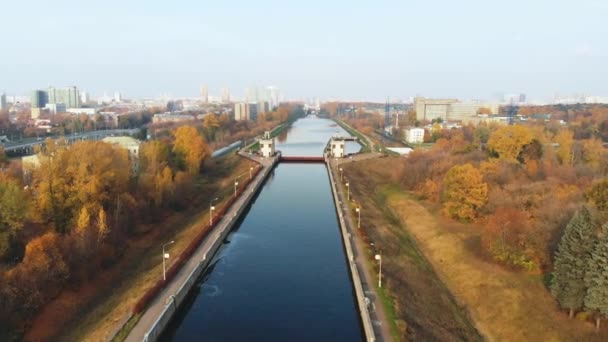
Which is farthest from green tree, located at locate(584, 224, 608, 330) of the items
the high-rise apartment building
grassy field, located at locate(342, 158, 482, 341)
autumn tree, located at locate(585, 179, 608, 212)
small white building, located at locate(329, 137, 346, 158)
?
the high-rise apartment building

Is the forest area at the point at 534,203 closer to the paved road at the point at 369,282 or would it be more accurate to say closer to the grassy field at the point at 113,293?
the paved road at the point at 369,282

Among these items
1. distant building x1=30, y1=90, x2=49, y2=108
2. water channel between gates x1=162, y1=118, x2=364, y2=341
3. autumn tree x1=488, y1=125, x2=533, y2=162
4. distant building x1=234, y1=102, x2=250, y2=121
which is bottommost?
water channel between gates x1=162, y1=118, x2=364, y2=341

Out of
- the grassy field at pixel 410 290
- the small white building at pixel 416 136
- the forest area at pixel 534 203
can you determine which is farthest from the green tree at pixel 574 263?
the small white building at pixel 416 136

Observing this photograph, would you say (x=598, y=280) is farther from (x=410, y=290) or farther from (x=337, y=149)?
(x=337, y=149)

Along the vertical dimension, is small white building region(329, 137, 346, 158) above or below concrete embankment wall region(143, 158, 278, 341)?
above

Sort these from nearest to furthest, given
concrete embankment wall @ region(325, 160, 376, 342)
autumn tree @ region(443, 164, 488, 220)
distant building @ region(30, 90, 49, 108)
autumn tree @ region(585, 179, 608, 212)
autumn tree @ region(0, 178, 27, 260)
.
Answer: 1. concrete embankment wall @ region(325, 160, 376, 342)
2. autumn tree @ region(0, 178, 27, 260)
3. autumn tree @ region(585, 179, 608, 212)
4. autumn tree @ region(443, 164, 488, 220)
5. distant building @ region(30, 90, 49, 108)

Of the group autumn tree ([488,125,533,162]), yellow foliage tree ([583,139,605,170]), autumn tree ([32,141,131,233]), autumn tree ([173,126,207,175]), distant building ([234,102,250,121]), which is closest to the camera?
autumn tree ([32,141,131,233])

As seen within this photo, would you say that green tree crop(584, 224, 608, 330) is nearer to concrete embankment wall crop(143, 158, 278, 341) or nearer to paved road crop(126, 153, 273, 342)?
concrete embankment wall crop(143, 158, 278, 341)
